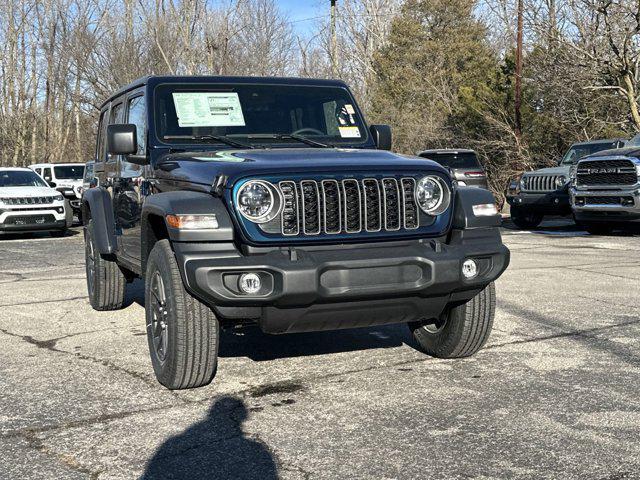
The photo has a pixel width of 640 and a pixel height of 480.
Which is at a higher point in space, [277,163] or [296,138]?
[296,138]

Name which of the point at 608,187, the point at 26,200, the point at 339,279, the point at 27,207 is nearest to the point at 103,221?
the point at 339,279

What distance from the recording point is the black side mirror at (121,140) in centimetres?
543

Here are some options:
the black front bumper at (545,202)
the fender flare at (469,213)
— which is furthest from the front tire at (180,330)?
the black front bumper at (545,202)

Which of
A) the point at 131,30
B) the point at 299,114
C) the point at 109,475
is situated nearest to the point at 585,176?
the point at 299,114

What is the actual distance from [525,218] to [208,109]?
12955 millimetres

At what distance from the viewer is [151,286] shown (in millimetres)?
4898

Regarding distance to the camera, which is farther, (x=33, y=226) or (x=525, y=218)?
(x=525, y=218)

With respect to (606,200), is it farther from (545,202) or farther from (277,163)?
(277,163)

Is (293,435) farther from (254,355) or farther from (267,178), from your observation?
(254,355)

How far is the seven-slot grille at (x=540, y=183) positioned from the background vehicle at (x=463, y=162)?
1.87 metres

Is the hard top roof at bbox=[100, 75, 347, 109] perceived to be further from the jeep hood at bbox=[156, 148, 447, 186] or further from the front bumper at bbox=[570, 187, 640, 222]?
the front bumper at bbox=[570, 187, 640, 222]

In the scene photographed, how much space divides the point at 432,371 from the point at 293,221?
1.46 metres

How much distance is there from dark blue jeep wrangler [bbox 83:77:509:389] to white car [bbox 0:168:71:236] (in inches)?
499

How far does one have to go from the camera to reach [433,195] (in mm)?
4758
